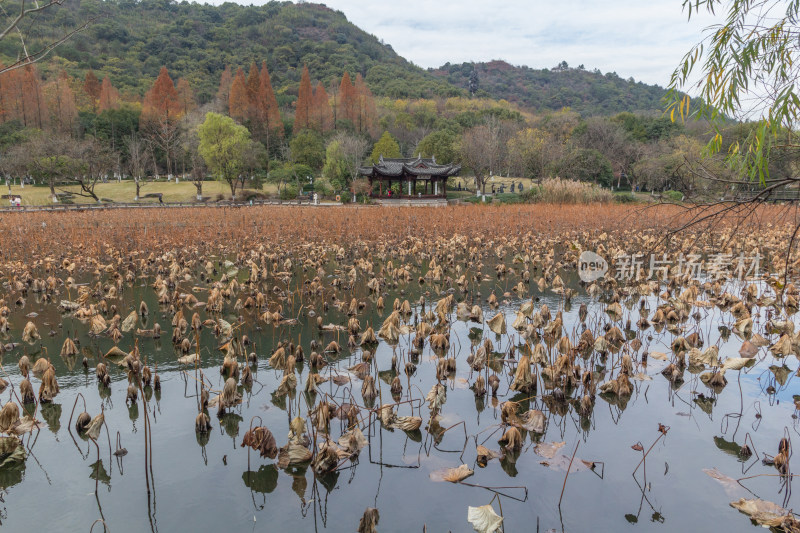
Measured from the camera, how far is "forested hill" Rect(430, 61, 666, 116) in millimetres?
113188

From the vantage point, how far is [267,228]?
19.3 meters

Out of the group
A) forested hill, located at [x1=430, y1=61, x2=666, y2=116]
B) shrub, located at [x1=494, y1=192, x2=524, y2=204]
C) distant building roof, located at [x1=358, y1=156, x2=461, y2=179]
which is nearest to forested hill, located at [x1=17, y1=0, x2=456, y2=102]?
forested hill, located at [x1=430, y1=61, x2=666, y2=116]

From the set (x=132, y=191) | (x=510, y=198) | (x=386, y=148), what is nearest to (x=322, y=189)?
(x=386, y=148)

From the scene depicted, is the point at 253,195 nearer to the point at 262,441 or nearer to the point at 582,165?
the point at 582,165

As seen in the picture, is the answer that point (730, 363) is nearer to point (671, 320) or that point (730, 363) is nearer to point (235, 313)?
point (671, 320)

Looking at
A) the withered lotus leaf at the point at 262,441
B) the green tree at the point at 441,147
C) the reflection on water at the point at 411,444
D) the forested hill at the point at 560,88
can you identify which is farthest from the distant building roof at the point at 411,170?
the forested hill at the point at 560,88

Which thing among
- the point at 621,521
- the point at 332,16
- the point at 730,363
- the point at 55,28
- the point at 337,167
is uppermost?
the point at 332,16

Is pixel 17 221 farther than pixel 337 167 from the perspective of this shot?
No

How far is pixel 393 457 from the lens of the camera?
4094mm

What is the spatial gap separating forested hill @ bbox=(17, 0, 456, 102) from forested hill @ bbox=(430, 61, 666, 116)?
24.8 m

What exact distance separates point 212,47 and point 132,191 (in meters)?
68.6

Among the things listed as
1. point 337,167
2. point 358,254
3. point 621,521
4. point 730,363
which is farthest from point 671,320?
point 337,167

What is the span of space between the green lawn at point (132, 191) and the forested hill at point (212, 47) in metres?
28.4

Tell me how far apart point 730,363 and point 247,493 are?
498 cm
